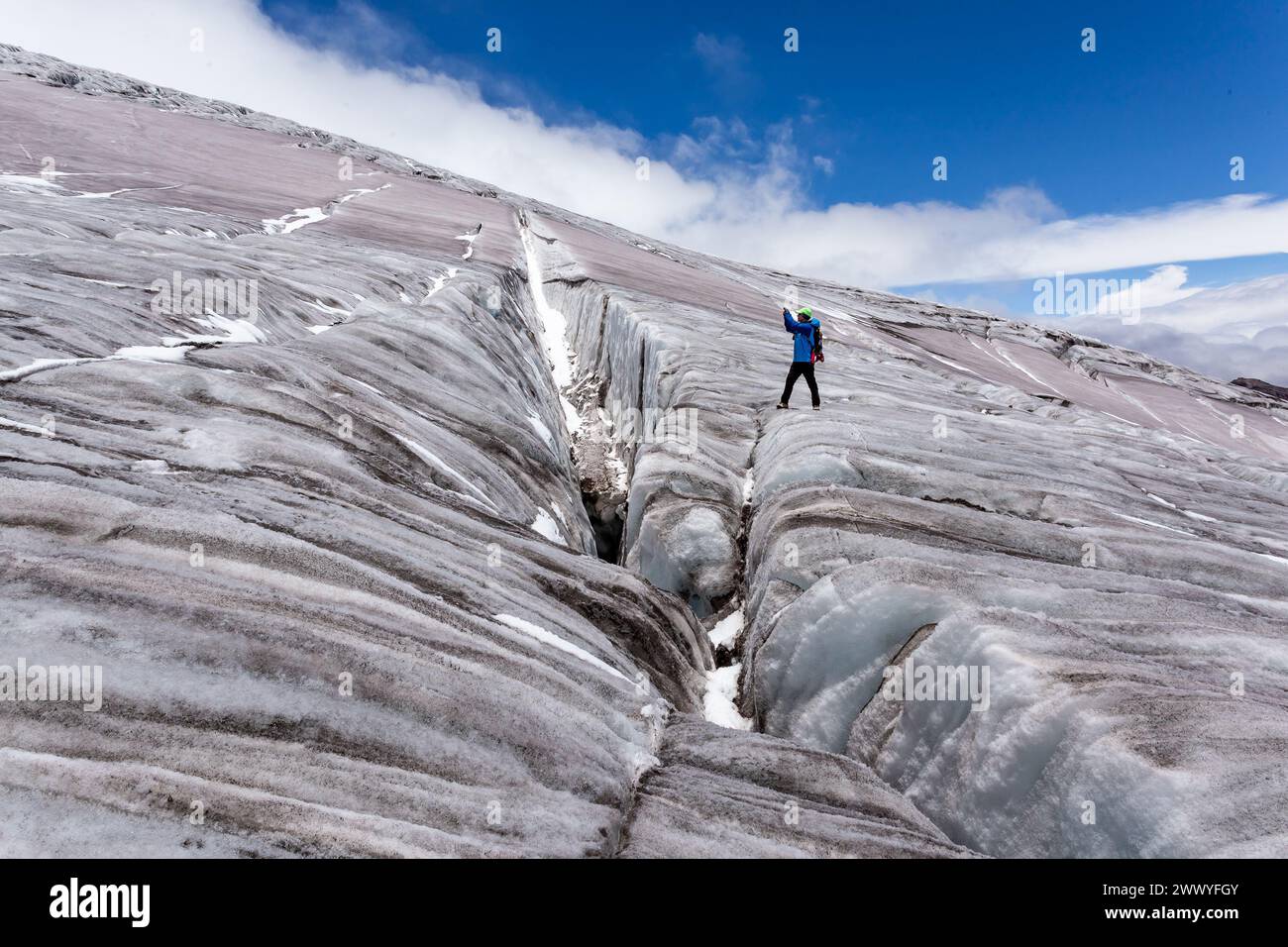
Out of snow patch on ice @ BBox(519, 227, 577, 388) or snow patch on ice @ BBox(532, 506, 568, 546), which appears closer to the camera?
snow patch on ice @ BBox(532, 506, 568, 546)

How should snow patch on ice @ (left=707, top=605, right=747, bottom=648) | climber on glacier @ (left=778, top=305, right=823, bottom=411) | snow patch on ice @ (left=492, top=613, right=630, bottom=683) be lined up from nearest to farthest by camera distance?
snow patch on ice @ (left=492, top=613, right=630, bottom=683)
snow patch on ice @ (left=707, top=605, right=747, bottom=648)
climber on glacier @ (left=778, top=305, right=823, bottom=411)

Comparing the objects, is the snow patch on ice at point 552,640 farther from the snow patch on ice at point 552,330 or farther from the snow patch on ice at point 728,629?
the snow patch on ice at point 552,330

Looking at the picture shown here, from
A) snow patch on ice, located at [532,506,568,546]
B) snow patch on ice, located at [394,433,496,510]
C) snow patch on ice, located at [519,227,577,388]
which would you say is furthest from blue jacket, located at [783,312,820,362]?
snow patch on ice, located at [519,227,577,388]

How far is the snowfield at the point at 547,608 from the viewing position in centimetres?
414

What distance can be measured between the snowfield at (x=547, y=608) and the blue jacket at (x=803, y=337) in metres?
1.50

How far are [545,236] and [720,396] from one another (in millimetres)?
37130

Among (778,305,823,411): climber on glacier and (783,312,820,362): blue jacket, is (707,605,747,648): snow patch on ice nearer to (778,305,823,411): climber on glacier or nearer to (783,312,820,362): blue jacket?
(778,305,823,411): climber on glacier

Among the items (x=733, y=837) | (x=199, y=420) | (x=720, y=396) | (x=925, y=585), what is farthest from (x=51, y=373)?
(x=720, y=396)

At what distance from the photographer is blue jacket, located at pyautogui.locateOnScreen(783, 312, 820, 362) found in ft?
46.8

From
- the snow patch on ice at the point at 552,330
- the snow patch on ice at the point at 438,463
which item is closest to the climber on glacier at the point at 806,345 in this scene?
the snow patch on ice at the point at 438,463

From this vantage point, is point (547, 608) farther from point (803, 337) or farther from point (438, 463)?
point (803, 337)

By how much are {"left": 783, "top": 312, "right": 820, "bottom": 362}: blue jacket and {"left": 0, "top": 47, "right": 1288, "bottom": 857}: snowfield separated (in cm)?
150

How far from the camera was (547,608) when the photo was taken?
23.4 feet
